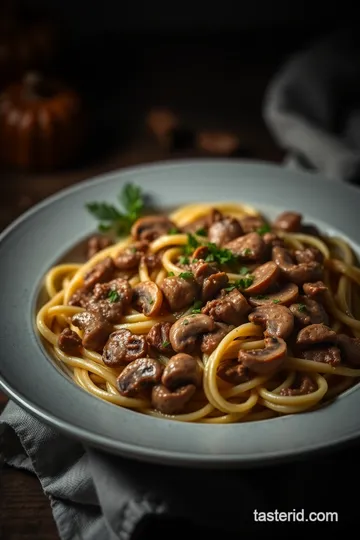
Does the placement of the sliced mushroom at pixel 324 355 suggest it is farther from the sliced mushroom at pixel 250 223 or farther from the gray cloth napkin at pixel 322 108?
the gray cloth napkin at pixel 322 108

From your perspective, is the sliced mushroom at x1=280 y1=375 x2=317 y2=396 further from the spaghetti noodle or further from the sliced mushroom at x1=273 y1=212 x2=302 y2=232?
the sliced mushroom at x1=273 y1=212 x2=302 y2=232

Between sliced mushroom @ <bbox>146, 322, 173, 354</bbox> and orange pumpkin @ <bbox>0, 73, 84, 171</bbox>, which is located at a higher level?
orange pumpkin @ <bbox>0, 73, 84, 171</bbox>

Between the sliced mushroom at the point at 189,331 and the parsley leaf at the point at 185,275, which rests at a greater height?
the parsley leaf at the point at 185,275

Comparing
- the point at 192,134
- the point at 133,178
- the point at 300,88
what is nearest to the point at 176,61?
the point at 192,134

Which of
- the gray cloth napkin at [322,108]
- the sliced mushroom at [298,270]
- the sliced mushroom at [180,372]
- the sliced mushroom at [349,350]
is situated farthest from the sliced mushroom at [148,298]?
the gray cloth napkin at [322,108]

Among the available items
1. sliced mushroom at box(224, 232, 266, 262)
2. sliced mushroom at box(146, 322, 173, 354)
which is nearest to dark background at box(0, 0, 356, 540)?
sliced mushroom at box(224, 232, 266, 262)

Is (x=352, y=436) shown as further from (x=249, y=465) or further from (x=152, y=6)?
(x=152, y=6)
